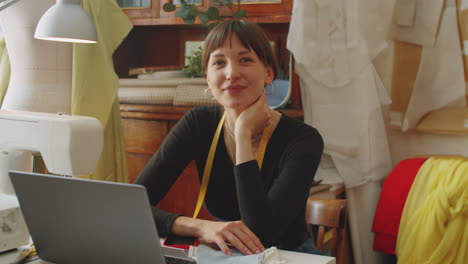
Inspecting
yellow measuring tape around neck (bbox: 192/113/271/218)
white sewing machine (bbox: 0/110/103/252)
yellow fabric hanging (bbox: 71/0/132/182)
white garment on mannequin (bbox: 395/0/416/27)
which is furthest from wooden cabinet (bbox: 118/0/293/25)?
white sewing machine (bbox: 0/110/103/252)

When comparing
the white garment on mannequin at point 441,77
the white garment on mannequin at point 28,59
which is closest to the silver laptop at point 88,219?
the white garment on mannequin at point 28,59

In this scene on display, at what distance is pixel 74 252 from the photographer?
1012mm

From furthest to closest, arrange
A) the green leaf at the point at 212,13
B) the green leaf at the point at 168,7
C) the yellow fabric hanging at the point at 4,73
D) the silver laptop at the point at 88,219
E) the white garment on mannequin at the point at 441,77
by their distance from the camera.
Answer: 1. the green leaf at the point at 168,7
2. the green leaf at the point at 212,13
3. the white garment on mannequin at the point at 441,77
4. the yellow fabric hanging at the point at 4,73
5. the silver laptop at the point at 88,219

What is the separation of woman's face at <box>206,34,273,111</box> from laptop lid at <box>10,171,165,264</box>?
664 mm

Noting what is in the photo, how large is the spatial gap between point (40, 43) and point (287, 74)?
46.8 inches

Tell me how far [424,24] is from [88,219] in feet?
6.02

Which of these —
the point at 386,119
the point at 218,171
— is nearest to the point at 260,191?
the point at 218,171

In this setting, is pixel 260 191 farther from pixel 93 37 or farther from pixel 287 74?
pixel 287 74

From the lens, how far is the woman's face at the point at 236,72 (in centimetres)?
154

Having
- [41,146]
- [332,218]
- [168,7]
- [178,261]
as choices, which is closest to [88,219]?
[178,261]

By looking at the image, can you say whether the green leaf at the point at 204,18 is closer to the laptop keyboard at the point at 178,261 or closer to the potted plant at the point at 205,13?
the potted plant at the point at 205,13

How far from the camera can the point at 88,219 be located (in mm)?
951

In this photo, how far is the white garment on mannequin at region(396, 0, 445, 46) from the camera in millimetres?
2312

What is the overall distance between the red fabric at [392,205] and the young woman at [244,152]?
31.4 inches
